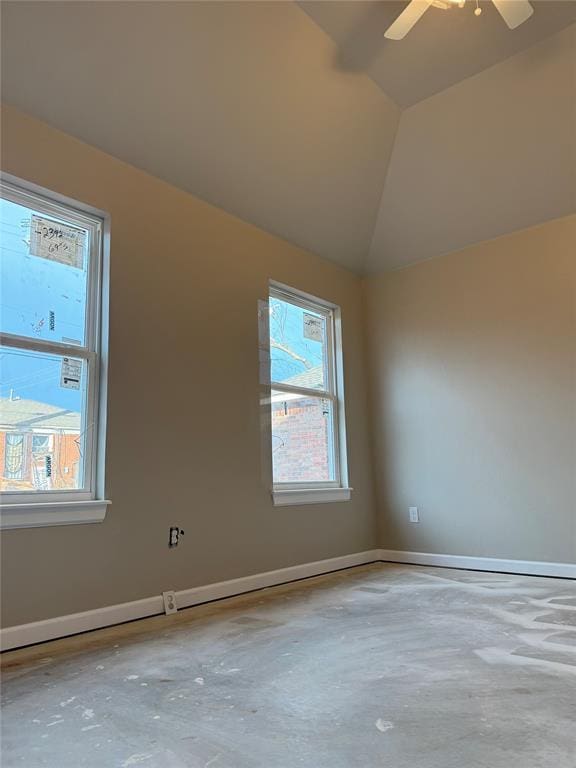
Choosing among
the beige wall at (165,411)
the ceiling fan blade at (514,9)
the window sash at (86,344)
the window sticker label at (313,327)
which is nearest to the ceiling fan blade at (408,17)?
the ceiling fan blade at (514,9)

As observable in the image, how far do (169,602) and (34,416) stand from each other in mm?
1186

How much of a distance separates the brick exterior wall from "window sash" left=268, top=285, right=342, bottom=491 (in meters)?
0.05

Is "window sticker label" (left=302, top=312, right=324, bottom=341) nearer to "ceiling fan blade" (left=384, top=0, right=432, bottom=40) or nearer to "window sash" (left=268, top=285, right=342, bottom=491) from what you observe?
"window sash" (left=268, top=285, right=342, bottom=491)

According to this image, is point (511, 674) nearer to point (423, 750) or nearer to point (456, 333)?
point (423, 750)

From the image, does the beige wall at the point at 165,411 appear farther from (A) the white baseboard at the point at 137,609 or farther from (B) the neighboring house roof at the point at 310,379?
(B) the neighboring house roof at the point at 310,379

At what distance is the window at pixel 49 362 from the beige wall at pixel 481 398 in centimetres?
255

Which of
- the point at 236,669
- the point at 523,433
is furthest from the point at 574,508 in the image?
the point at 236,669

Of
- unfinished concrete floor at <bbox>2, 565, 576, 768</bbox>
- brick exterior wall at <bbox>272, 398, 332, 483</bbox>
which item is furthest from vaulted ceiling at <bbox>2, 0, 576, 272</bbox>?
unfinished concrete floor at <bbox>2, 565, 576, 768</bbox>

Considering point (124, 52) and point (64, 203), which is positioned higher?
point (124, 52)

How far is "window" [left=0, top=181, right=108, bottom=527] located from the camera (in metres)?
2.37

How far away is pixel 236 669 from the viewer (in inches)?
75.4

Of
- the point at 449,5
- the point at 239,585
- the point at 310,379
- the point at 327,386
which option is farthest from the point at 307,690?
the point at 449,5

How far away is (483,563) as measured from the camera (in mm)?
3756

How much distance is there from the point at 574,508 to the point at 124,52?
148 inches
